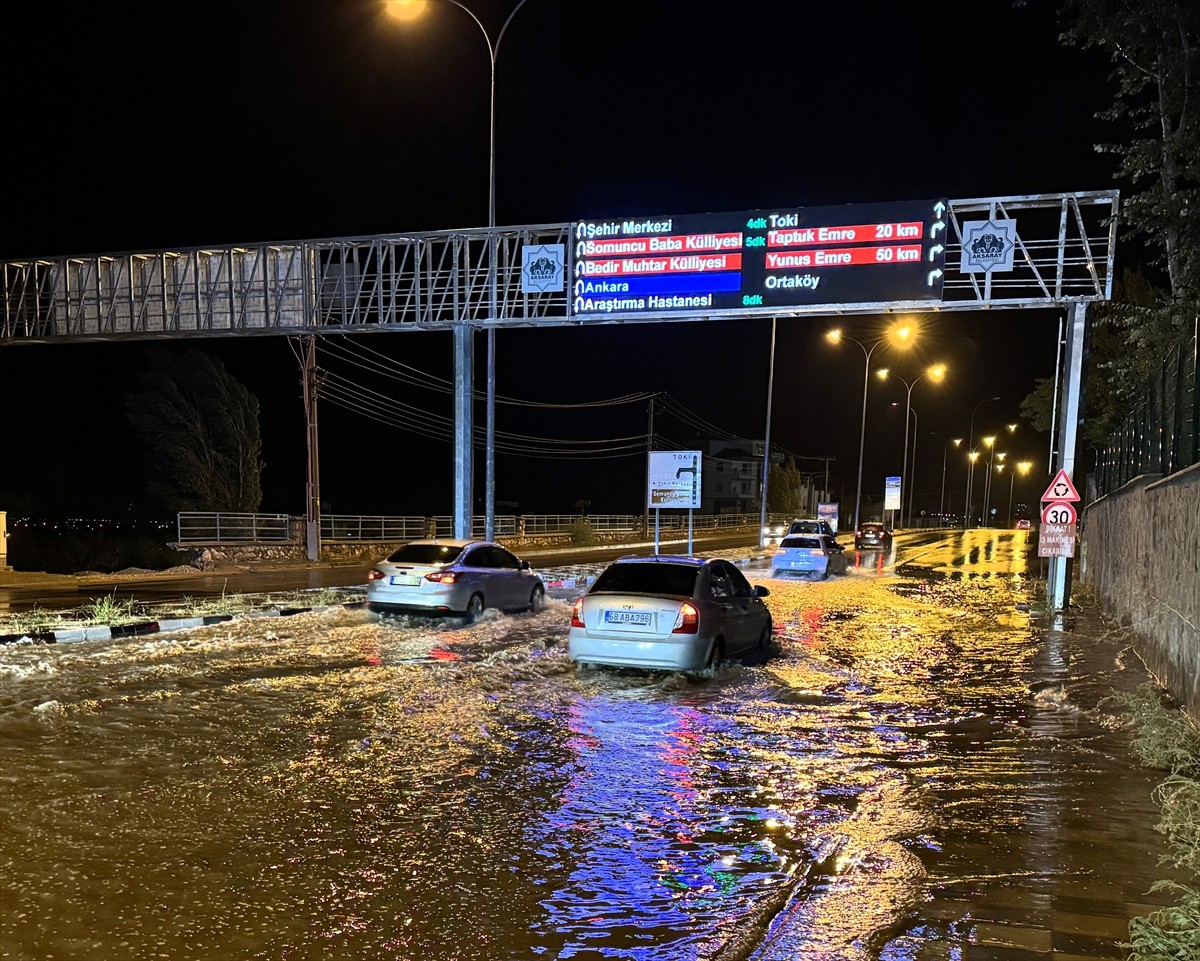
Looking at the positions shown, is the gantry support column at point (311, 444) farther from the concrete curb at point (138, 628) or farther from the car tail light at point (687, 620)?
the car tail light at point (687, 620)

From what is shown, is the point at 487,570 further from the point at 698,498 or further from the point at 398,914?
the point at 398,914

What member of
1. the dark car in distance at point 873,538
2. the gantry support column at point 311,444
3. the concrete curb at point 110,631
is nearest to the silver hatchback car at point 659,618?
the concrete curb at point 110,631

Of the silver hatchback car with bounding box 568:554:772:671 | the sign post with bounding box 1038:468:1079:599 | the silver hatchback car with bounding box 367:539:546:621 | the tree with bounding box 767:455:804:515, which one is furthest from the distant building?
the silver hatchback car with bounding box 568:554:772:671

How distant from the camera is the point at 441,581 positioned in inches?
583

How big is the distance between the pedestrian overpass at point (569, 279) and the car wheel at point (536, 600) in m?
3.85

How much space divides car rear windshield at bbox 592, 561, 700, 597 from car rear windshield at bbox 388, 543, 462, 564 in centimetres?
459

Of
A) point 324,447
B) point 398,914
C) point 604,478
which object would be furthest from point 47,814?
point 604,478

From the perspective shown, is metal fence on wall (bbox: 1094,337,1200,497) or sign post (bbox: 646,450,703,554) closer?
metal fence on wall (bbox: 1094,337,1200,497)

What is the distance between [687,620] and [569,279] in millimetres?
10965

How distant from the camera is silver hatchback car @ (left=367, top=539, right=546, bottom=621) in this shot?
48.6 feet

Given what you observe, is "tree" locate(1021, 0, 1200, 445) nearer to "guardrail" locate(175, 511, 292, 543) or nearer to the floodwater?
the floodwater

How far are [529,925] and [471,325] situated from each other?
1741 cm

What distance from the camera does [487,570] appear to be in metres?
16.0

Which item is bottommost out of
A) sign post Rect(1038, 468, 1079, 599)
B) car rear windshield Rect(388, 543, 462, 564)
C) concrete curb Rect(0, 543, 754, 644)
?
concrete curb Rect(0, 543, 754, 644)
